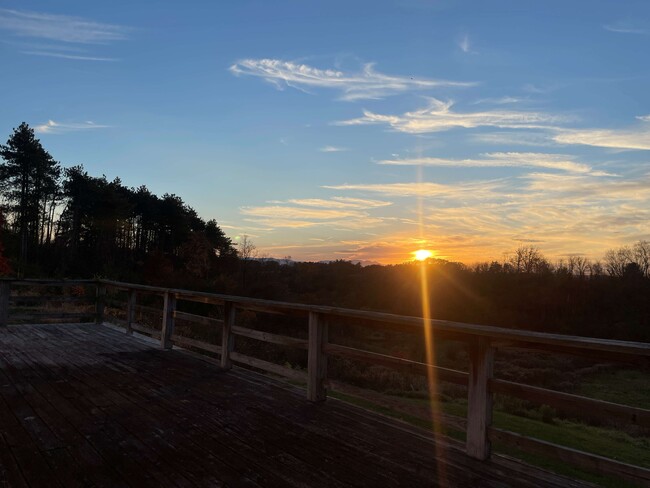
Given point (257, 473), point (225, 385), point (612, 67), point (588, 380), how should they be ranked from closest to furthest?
1. point (257, 473)
2. point (225, 385)
3. point (612, 67)
4. point (588, 380)

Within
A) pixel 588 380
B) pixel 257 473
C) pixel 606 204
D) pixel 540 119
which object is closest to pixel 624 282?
pixel 588 380

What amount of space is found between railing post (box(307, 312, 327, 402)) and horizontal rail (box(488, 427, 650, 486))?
6.07 ft

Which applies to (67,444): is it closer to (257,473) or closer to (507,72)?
(257,473)

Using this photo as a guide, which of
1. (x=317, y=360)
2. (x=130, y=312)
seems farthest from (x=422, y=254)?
(x=317, y=360)

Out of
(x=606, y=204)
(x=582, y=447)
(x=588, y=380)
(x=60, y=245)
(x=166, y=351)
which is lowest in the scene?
(x=588, y=380)

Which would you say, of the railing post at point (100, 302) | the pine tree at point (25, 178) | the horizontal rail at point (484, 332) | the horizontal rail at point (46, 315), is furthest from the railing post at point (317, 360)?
the pine tree at point (25, 178)

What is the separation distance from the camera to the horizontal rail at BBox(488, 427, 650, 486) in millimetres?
2430

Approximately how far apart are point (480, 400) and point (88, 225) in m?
39.3

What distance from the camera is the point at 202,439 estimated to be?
3375mm

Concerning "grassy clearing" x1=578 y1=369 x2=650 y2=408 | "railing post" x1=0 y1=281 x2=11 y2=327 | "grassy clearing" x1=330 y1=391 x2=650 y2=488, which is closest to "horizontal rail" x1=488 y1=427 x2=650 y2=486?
"grassy clearing" x1=330 y1=391 x2=650 y2=488

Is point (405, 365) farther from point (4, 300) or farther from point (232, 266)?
point (232, 266)

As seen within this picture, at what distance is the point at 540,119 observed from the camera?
1077 cm

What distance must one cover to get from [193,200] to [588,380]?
121 feet

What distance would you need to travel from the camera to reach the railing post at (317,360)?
14.9 ft
